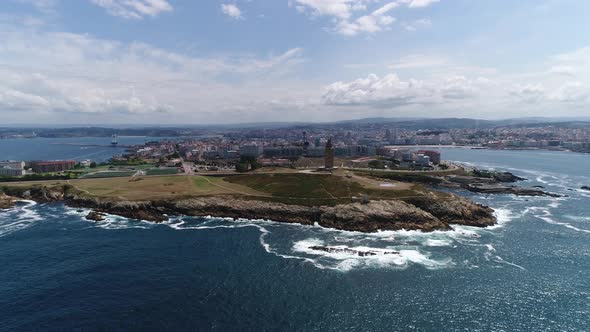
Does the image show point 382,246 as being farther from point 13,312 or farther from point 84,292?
point 13,312

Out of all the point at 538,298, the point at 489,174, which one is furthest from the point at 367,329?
the point at 489,174

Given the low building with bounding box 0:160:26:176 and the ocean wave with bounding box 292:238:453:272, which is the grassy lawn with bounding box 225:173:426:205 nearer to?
the ocean wave with bounding box 292:238:453:272

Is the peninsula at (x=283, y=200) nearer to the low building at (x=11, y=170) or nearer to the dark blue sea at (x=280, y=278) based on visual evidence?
the dark blue sea at (x=280, y=278)

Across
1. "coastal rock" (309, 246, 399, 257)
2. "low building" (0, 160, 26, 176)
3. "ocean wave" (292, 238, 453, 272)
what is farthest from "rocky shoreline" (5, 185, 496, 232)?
"low building" (0, 160, 26, 176)

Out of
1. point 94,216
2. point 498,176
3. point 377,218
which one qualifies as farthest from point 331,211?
point 498,176

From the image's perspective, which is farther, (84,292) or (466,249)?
(466,249)

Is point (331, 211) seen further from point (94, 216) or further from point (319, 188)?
point (94, 216)
